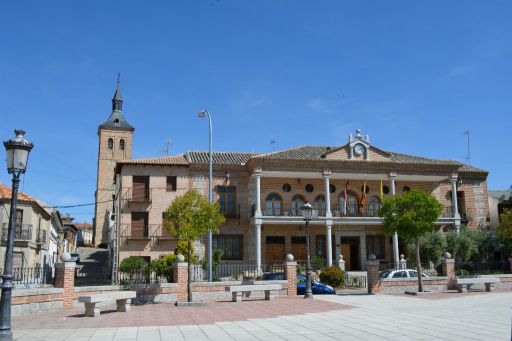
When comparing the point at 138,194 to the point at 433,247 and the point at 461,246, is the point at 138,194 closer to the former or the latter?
the point at 433,247

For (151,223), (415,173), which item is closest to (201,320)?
(151,223)

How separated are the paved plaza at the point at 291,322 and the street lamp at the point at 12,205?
104 cm

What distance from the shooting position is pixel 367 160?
32375 mm

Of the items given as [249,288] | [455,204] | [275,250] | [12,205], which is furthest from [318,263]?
[12,205]

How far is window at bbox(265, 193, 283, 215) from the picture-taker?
3281 centimetres

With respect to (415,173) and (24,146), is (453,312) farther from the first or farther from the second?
(415,173)

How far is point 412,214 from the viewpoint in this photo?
20.6m

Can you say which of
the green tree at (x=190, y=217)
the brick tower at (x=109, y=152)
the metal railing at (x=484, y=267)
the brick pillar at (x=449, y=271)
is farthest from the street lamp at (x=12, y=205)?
the brick tower at (x=109, y=152)

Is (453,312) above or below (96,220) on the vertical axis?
below

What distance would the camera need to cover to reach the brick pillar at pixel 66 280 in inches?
628

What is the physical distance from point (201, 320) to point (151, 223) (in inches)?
746

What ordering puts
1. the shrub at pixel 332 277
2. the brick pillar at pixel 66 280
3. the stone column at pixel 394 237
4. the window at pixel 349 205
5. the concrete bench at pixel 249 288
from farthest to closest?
the window at pixel 349 205 → the stone column at pixel 394 237 → the shrub at pixel 332 277 → the concrete bench at pixel 249 288 → the brick pillar at pixel 66 280

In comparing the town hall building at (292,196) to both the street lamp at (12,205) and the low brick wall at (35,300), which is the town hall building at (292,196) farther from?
the street lamp at (12,205)

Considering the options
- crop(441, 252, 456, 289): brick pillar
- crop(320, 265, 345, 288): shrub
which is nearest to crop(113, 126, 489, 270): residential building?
crop(320, 265, 345, 288): shrub
